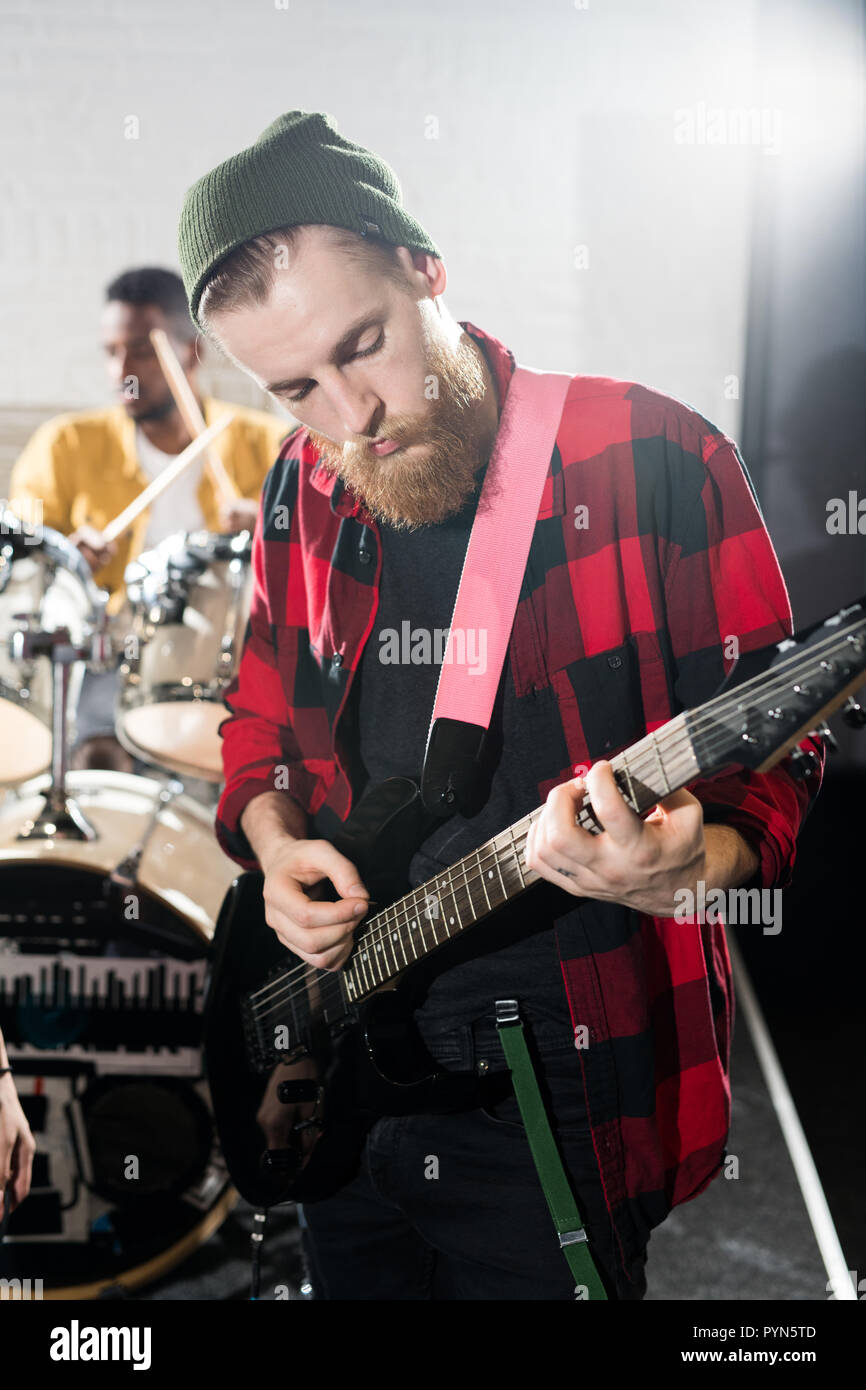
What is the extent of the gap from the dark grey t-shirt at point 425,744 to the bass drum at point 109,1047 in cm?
69

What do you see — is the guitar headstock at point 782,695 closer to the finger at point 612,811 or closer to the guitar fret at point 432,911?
the finger at point 612,811

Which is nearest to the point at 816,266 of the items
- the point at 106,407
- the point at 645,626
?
the point at 645,626

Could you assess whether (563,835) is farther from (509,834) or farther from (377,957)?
(377,957)

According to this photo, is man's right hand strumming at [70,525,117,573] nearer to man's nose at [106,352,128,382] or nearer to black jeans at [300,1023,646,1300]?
man's nose at [106,352,128,382]

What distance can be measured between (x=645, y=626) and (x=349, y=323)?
1.38 feet

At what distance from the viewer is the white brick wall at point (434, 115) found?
1336mm

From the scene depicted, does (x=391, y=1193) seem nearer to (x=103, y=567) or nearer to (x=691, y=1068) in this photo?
(x=691, y=1068)

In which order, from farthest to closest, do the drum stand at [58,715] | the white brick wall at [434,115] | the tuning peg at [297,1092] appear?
the drum stand at [58,715]
the white brick wall at [434,115]
the tuning peg at [297,1092]

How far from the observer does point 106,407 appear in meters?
1.90

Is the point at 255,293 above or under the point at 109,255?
under

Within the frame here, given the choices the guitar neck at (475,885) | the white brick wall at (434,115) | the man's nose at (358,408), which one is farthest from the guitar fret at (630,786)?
the white brick wall at (434,115)

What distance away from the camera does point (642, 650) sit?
3.40 ft

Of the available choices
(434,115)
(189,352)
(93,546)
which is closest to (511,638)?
(434,115)
